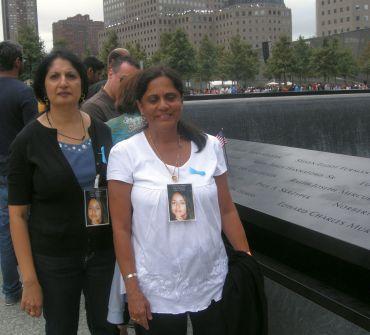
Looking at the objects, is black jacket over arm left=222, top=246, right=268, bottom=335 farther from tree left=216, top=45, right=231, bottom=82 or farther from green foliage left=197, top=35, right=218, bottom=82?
green foliage left=197, top=35, right=218, bottom=82

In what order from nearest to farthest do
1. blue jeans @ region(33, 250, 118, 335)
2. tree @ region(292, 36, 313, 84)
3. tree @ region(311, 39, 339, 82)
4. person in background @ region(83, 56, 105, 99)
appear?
1. blue jeans @ region(33, 250, 118, 335)
2. person in background @ region(83, 56, 105, 99)
3. tree @ region(311, 39, 339, 82)
4. tree @ region(292, 36, 313, 84)

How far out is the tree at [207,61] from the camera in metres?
67.1

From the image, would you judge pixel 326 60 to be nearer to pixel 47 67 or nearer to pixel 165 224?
pixel 47 67

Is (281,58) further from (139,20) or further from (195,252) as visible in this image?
(139,20)

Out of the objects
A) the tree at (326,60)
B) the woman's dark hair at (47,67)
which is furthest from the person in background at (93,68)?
the tree at (326,60)

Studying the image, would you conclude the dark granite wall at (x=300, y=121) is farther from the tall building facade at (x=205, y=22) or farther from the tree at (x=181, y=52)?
the tall building facade at (x=205, y=22)

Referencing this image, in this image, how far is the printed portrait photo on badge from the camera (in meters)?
2.33

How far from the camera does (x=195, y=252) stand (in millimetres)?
2145

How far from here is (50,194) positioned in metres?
2.32

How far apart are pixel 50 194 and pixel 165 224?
1.83 feet

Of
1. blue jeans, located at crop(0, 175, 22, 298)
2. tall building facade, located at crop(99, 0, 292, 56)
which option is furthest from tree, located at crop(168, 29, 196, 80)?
tall building facade, located at crop(99, 0, 292, 56)

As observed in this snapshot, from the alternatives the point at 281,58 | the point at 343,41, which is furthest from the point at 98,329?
the point at 343,41

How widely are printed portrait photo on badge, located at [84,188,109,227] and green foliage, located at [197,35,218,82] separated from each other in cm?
6476

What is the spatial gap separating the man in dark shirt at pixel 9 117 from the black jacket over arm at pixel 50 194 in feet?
5.69
